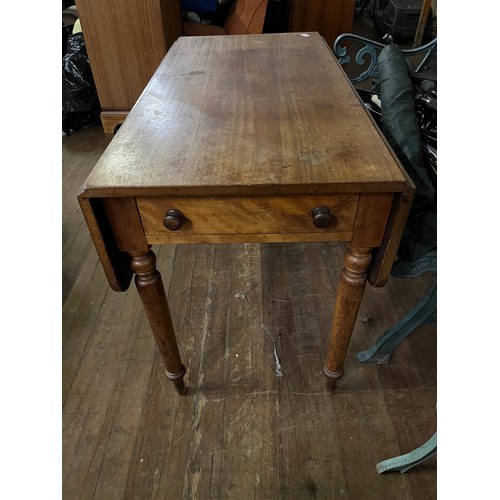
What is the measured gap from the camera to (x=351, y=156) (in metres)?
0.73

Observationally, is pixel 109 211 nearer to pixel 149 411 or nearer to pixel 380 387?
pixel 149 411

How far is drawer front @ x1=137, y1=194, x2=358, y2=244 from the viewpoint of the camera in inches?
27.6

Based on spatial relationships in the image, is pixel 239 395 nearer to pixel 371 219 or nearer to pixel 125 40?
pixel 371 219

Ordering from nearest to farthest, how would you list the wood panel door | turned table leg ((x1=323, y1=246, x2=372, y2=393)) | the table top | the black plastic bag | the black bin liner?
1. the table top
2. turned table leg ((x1=323, y1=246, x2=372, y2=393))
3. the black bin liner
4. the wood panel door
5. the black plastic bag

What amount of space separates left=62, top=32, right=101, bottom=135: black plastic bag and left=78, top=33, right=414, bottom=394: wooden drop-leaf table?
1838 mm

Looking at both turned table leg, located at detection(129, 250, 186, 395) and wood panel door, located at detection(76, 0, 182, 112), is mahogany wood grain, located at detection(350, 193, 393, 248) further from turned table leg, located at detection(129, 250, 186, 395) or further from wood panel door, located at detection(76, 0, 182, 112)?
wood panel door, located at detection(76, 0, 182, 112)

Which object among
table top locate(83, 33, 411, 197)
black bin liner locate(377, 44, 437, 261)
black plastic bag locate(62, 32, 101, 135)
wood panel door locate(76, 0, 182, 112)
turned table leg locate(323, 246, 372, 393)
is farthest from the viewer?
black plastic bag locate(62, 32, 101, 135)

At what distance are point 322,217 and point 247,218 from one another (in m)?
0.14

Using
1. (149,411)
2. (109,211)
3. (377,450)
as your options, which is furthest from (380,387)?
(109,211)

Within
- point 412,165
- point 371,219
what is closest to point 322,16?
point 412,165

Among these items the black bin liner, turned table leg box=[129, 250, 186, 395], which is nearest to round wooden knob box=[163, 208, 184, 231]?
turned table leg box=[129, 250, 186, 395]

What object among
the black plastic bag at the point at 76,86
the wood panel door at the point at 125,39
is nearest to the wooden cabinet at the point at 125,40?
the wood panel door at the point at 125,39

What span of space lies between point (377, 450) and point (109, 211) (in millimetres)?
907

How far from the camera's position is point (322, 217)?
694 mm
